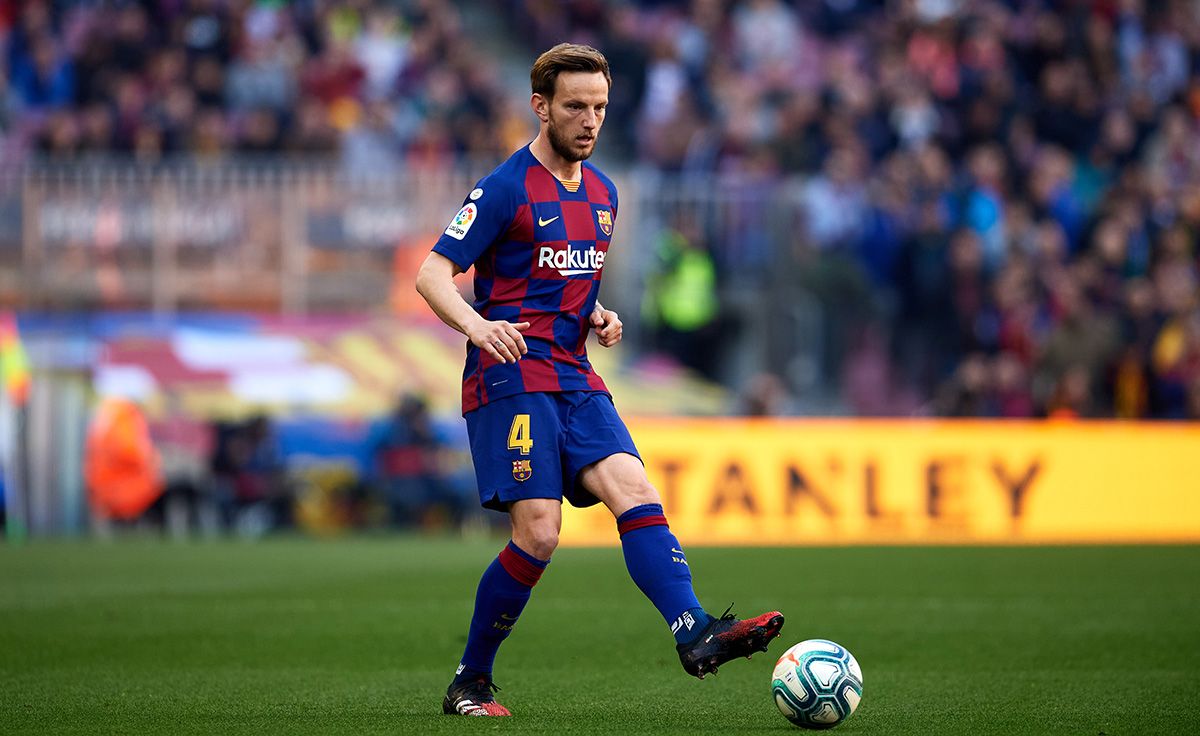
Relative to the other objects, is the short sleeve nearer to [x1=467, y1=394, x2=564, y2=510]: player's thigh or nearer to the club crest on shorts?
the club crest on shorts

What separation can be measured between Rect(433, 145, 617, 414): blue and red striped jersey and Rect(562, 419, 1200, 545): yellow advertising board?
1175cm

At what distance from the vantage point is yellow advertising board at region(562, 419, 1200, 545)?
18.5 metres

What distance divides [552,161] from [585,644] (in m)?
3.43

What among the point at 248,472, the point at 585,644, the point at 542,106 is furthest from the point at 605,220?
the point at 248,472

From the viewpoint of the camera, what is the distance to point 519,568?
6672mm

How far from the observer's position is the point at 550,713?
6.80m

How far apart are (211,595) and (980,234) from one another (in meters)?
11.7

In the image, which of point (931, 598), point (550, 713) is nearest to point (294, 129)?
point (931, 598)

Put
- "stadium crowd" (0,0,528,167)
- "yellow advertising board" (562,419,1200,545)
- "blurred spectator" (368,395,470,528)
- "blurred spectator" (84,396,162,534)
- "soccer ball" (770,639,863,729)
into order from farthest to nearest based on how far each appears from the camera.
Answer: "stadium crowd" (0,0,528,167) < "blurred spectator" (368,395,470,528) < "blurred spectator" (84,396,162,534) < "yellow advertising board" (562,419,1200,545) < "soccer ball" (770,639,863,729)

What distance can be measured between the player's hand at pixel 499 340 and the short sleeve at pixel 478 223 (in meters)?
0.29

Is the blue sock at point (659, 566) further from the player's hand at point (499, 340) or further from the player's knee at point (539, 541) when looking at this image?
the player's hand at point (499, 340)

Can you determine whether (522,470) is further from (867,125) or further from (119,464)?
(867,125)

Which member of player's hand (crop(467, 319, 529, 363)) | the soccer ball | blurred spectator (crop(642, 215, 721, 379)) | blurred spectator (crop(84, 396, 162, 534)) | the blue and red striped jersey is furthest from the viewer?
Answer: blurred spectator (crop(642, 215, 721, 379))

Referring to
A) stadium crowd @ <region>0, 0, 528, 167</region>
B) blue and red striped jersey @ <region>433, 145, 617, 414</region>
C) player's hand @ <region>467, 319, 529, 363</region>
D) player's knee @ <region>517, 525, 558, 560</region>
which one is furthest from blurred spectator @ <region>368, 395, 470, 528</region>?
player's hand @ <region>467, 319, 529, 363</region>
